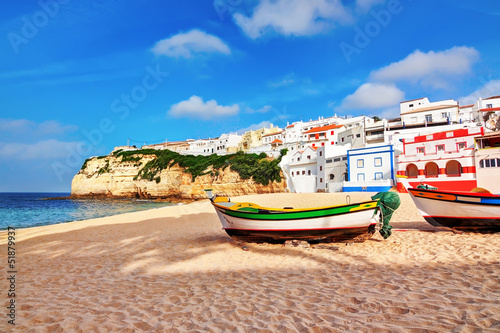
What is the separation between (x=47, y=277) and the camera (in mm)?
6195

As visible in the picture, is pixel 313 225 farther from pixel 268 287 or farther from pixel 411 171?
pixel 411 171

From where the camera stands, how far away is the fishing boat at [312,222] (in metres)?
7.88

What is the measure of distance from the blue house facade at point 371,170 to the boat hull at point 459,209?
19.8 meters

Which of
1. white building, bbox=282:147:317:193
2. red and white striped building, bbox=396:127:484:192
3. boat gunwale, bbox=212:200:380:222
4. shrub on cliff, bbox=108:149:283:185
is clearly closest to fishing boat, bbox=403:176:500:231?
boat gunwale, bbox=212:200:380:222

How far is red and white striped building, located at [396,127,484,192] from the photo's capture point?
2436 cm

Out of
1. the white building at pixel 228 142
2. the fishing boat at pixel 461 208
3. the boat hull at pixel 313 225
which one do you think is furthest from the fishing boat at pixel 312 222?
the white building at pixel 228 142

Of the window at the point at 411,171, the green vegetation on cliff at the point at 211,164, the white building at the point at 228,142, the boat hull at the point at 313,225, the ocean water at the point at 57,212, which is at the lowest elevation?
the ocean water at the point at 57,212

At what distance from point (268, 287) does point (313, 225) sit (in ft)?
11.4

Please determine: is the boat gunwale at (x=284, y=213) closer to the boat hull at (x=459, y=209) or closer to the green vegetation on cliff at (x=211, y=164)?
the boat hull at (x=459, y=209)

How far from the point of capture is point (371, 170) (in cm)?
3030

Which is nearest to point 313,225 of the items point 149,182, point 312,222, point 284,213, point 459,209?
point 312,222

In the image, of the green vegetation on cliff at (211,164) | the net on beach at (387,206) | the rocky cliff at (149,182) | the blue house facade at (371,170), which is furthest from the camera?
the rocky cliff at (149,182)

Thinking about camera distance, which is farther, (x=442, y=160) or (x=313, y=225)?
(x=442, y=160)

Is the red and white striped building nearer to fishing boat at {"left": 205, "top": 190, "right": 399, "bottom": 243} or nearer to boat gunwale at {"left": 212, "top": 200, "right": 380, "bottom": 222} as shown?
fishing boat at {"left": 205, "top": 190, "right": 399, "bottom": 243}
